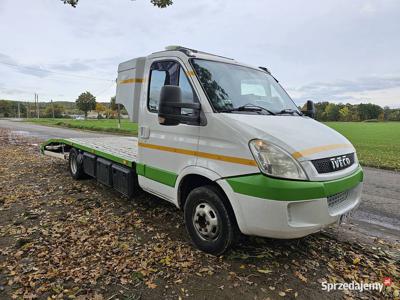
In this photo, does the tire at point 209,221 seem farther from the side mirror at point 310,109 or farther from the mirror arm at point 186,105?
the side mirror at point 310,109

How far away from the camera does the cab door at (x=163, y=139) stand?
398 centimetres

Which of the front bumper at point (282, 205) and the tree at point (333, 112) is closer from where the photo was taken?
the front bumper at point (282, 205)

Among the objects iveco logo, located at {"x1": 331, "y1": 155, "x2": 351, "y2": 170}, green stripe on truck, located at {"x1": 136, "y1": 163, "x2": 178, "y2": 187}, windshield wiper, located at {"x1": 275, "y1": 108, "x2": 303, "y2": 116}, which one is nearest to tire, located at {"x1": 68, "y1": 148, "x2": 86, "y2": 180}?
green stripe on truck, located at {"x1": 136, "y1": 163, "x2": 178, "y2": 187}

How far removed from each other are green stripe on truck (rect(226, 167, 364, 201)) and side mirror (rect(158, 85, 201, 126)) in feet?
3.24

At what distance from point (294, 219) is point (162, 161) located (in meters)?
2.04

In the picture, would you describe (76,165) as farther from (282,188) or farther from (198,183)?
(282,188)

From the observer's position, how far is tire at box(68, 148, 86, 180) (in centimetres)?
755

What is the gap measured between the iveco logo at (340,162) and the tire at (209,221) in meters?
1.27

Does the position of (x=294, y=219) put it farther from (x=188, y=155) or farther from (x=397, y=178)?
(x=397, y=178)

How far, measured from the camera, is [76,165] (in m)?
7.66

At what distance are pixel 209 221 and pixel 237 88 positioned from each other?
1.77m

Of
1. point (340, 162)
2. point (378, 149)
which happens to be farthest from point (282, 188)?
point (378, 149)

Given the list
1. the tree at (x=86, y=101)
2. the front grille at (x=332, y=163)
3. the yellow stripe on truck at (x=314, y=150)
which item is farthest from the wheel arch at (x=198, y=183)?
the tree at (x=86, y=101)

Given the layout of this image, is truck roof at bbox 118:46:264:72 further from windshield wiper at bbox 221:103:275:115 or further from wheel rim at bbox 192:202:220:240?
wheel rim at bbox 192:202:220:240
